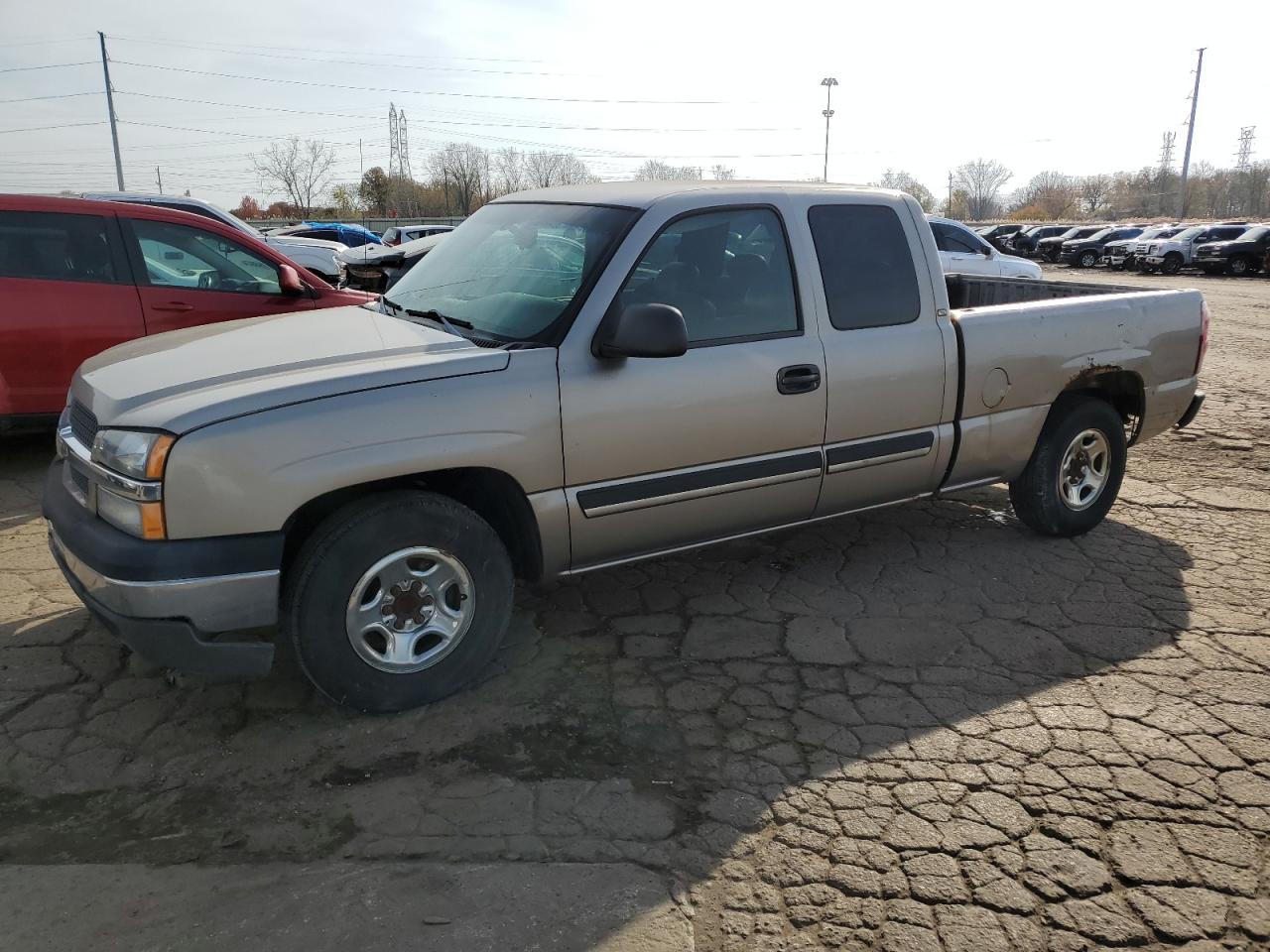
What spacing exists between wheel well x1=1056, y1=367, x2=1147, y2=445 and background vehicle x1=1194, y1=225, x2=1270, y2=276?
27961 millimetres

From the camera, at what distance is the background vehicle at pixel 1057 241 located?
3825 centimetres

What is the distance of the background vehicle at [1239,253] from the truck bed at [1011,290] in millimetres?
27630

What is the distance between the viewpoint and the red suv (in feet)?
20.1

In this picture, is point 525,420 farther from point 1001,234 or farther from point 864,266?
point 1001,234

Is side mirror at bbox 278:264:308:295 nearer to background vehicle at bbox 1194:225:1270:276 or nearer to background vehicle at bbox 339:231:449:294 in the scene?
background vehicle at bbox 339:231:449:294

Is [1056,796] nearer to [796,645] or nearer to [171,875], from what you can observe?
[796,645]

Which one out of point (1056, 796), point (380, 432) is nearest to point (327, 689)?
point (380, 432)

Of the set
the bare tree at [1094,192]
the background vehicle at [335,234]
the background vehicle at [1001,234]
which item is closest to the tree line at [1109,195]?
the bare tree at [1094,192]

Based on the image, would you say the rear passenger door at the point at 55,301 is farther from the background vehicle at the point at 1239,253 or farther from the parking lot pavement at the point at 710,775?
the background vehicle at the point at 1239,253

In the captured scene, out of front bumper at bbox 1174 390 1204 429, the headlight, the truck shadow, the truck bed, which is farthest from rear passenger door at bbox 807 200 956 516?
the headlight

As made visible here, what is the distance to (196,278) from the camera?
662 cm

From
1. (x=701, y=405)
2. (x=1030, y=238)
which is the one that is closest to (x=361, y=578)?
(x=701, y=405)

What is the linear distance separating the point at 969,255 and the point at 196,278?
12.2m

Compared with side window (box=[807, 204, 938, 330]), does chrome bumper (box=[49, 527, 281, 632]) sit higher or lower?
lower
